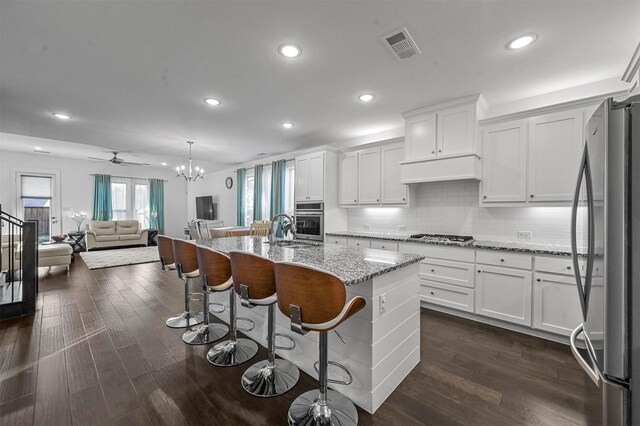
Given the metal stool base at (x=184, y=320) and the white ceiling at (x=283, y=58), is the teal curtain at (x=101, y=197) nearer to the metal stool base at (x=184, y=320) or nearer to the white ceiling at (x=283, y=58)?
the white ceiling at (x=283, y=58)

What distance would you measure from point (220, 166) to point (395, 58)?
7.40 meters

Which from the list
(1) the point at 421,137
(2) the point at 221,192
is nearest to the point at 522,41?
(1) the point at 421,137

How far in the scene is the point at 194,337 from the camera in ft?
8.43

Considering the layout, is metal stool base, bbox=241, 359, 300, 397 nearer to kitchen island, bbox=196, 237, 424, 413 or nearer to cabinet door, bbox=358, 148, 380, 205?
kitchen island, bbox=196, 237, 424, 413

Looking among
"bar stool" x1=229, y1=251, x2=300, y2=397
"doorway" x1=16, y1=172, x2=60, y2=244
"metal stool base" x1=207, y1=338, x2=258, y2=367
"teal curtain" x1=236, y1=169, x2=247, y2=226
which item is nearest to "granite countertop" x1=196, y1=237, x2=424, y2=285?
"bar stool" x1=229, y1=251, x2=300, y2=397

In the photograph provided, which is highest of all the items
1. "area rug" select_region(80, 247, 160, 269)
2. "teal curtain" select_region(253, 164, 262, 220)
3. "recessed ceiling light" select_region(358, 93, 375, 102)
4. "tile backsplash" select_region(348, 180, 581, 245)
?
"recessed ceiling light" select_region(358, 93, 375, 102)

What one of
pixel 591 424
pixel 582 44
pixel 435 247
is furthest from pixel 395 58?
pixel 591 424

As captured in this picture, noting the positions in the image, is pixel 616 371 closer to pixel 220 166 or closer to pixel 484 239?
pixel 484 239

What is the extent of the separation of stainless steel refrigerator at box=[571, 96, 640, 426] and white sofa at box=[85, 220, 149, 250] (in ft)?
33.3

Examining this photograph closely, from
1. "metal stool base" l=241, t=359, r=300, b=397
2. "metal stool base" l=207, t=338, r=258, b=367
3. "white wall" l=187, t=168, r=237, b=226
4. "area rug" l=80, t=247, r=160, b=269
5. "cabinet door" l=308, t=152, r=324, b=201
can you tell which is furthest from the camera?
"white wall" l=187, t=168, r=237, b=226

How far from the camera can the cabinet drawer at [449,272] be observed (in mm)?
3084

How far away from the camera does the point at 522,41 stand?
216 centimetres

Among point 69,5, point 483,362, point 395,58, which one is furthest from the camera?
point 395,58

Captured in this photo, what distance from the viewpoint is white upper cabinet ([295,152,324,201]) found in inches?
189
